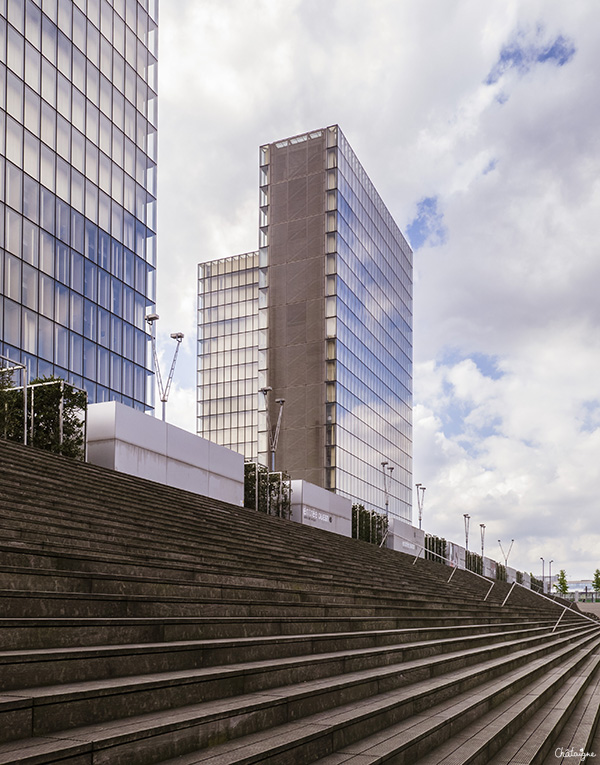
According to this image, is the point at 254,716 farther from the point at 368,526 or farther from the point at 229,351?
the point at 229,351

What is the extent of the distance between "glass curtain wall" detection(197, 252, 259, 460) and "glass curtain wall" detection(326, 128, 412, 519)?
12723 millimetres

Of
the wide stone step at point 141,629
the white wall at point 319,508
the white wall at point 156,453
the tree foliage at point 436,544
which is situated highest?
the white wall at point 156,453

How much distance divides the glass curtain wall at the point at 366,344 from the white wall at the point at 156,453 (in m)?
33.5

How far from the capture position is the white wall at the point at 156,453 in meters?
25.1

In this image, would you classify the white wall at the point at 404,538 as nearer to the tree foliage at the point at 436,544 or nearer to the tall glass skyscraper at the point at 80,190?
the tree foliage at the point at 436,544

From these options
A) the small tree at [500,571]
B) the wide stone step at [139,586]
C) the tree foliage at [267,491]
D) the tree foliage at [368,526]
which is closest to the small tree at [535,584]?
the small tree at [500,571]

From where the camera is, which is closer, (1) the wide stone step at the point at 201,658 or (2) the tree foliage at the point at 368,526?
(1) the wide stone step at the point at 201,658

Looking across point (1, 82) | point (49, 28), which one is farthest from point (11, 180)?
point (49, 28)

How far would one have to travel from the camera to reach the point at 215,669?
5617mm

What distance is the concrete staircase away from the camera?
430 centimetres

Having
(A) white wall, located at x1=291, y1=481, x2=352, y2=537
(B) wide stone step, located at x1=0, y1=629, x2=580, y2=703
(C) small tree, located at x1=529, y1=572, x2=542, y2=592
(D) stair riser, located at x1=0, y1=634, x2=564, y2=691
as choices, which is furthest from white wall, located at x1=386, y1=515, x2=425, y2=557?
(B) wide stone step, located at x1=0, y1=629, x2=580, y2=703

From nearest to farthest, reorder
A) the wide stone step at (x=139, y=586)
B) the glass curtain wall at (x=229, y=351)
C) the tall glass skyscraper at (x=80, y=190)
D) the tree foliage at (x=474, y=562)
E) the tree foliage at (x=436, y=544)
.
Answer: the wide stone step at (x=139, y=586), the tall glass skyscraper at (x=80, y=190), the tree foliage at (x=436, y=544), the glass curtain wall at (x=229, y=351), the tree foliage at (x=474, y=562)

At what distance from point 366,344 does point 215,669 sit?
6882 centimetres

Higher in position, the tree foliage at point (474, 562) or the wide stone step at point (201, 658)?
the wide stone step at point (201, 658)
